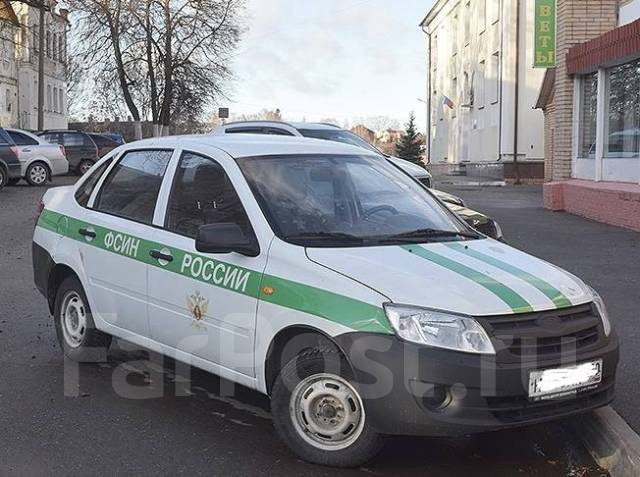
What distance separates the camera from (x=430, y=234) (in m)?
4.90

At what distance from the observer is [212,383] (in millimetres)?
5691

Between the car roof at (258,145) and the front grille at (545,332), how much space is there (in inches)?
75.4

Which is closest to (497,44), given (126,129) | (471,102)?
(471,102)

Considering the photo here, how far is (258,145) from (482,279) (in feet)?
5.93

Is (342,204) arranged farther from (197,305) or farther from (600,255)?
(600,255)

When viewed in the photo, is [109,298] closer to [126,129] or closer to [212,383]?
[212,383]

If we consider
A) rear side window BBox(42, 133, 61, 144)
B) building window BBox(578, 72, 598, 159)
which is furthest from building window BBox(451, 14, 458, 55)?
building window BBox(578, 72, 598, 159)

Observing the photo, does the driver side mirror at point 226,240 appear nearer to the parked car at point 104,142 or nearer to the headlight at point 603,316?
the headlight at point 603,316

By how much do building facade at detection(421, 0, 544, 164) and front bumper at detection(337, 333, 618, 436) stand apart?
31.4 meters

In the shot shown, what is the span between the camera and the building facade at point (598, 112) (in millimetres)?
15609

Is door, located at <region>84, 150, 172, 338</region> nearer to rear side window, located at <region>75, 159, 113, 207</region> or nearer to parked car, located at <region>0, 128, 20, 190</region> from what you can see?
rear side window, located at <region>75, 159, 113, 207</region>

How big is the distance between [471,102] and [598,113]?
26421 mm

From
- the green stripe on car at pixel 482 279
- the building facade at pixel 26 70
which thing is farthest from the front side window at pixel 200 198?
the building facade at pixel 26 70

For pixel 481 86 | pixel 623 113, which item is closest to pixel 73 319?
pixel 623 113
